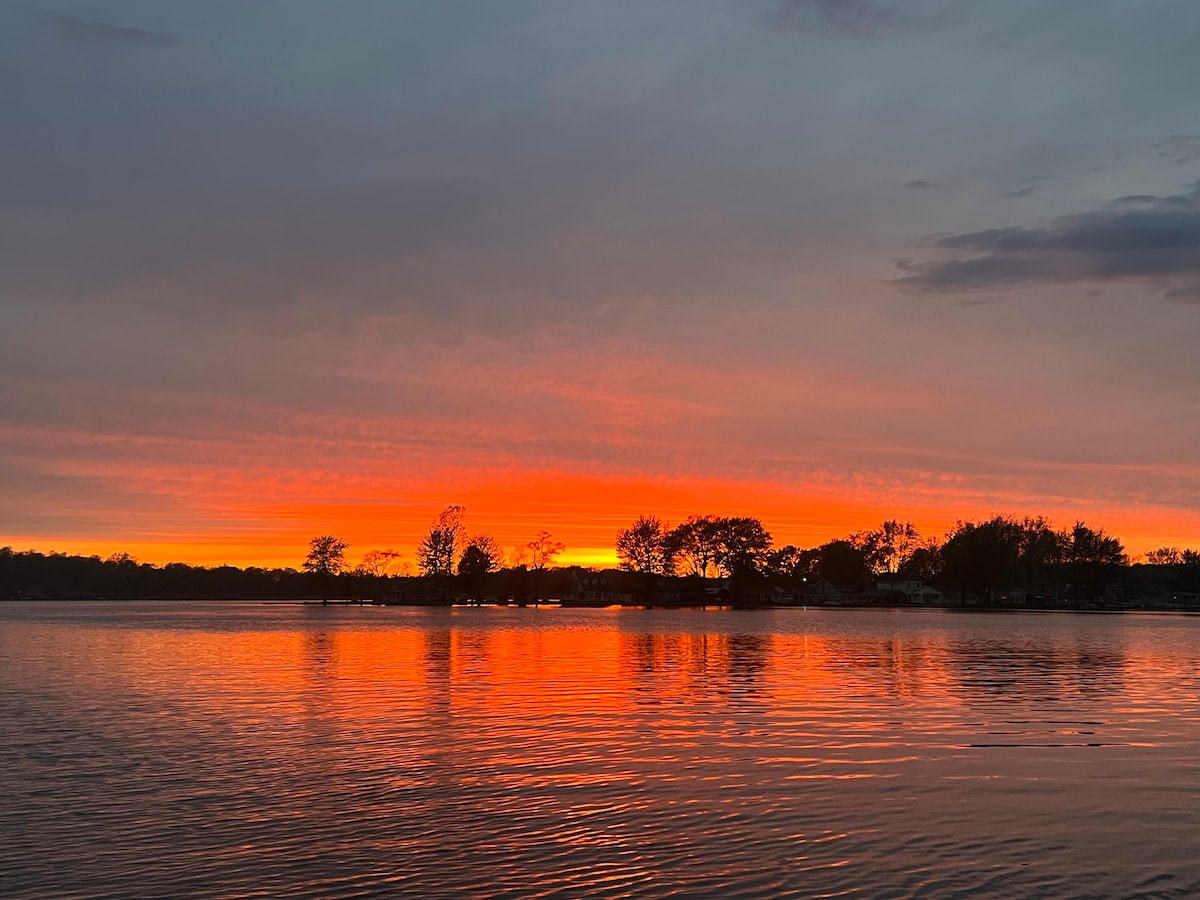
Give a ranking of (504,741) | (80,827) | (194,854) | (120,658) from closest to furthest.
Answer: (194,854)
(80,827)
(504,741)
(120,658)

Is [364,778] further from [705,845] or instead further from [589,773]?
[705,845]

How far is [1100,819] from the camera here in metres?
18.8

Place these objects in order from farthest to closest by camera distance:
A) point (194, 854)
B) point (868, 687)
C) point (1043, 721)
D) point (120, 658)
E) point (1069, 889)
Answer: point (120, 658) → point (868, 687) → point (1043, 721) → point (194, 854) → point (1069, 889)

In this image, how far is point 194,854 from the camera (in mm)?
16438

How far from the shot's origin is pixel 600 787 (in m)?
21.6

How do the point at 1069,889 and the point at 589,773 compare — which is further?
the point at 589,773

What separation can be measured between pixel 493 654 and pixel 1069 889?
5317 cm

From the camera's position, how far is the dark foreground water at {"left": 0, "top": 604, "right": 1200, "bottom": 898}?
1534 cm

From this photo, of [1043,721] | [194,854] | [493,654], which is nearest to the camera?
[194,854]

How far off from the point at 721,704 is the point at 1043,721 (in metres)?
10.3

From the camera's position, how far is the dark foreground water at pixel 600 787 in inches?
604

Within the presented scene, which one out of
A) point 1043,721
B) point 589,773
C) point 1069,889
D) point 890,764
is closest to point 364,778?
point 589,773

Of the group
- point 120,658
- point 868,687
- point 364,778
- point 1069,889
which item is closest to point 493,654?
point 120,658

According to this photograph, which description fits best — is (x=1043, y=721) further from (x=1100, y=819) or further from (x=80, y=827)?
(x=80, y=827)
